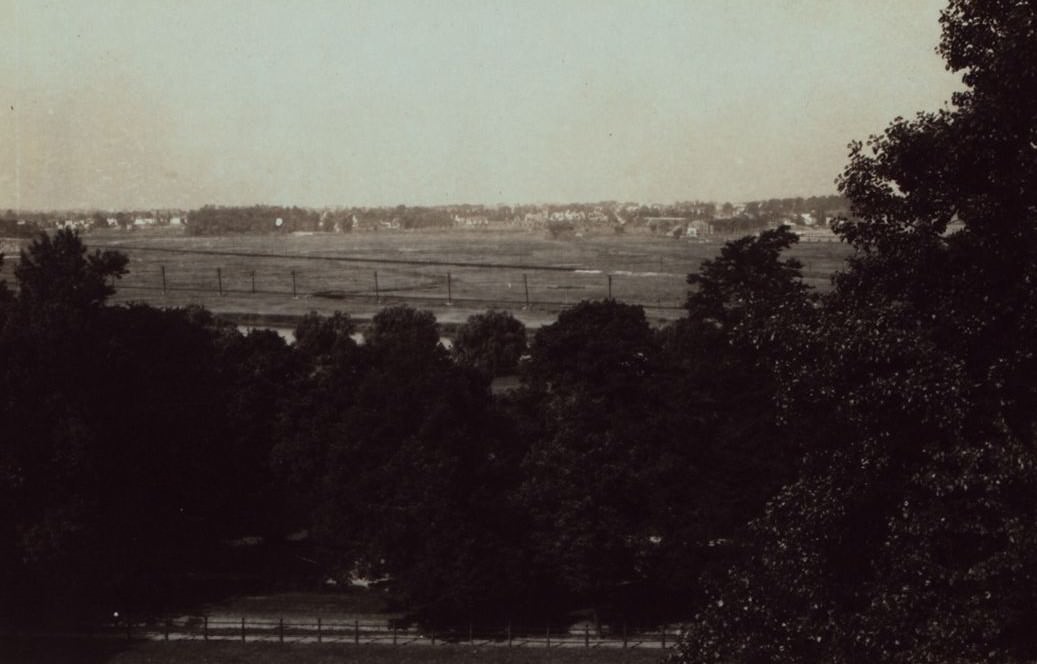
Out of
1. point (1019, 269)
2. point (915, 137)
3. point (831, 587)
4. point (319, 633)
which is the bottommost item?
point (319, 633)

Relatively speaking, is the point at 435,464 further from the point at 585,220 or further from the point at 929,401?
the point at 585,220

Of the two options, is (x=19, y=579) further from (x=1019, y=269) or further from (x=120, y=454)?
(x=1019, y=269)

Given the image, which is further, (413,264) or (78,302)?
(413,264)

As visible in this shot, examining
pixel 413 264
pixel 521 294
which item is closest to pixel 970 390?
pixel 521 294

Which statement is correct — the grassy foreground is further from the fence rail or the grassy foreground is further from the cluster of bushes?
the cluster of bushes

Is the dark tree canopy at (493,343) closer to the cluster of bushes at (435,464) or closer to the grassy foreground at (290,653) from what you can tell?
the cluster of bushes at (435,464)

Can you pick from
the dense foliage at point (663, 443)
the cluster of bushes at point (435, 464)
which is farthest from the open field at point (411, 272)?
the cluster of bushes at point (435, 464)

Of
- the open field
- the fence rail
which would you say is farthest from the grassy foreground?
the open field

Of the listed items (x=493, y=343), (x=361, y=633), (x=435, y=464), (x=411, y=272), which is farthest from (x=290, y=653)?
(x=411, y=272)
